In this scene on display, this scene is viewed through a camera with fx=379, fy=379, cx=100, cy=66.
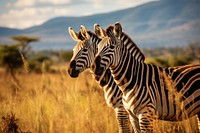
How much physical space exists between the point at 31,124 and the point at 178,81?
3490mm

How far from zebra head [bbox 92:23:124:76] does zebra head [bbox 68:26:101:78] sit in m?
1.05

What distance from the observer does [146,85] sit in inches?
211

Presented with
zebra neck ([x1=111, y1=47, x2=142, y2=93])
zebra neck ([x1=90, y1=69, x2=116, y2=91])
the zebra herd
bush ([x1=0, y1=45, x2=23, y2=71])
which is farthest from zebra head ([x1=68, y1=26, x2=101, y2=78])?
bush ([x1=0, y1=45, x2=23, y2=71])

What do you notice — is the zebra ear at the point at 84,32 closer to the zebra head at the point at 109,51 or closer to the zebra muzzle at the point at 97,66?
the zebra head at the point at 109,51

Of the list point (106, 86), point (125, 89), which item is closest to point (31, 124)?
point (106, 86)

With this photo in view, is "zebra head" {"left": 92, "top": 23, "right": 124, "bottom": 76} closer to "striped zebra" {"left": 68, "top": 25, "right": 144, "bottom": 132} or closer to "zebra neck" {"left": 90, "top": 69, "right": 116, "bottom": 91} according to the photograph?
"striped zebra" {"left": 68, "top": 25, "right": 144, "bottom": 132}

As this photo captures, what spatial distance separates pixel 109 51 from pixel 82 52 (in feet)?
4.20

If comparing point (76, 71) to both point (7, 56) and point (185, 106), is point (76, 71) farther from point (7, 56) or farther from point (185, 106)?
point (7, 56)

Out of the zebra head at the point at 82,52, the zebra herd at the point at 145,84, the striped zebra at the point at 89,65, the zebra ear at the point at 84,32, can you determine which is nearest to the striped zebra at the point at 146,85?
the zebra herd at the point at 145,84

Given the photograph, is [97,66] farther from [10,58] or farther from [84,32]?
[10,58]

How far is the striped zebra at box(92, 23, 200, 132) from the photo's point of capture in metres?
5.23

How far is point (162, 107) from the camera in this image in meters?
5.34

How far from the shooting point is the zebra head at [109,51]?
5246 mm

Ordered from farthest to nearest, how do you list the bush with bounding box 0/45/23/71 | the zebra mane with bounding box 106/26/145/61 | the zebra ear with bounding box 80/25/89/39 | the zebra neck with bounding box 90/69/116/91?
the bush with bounding box 0/45/23/71 → the zebra ear with bounding box 80/25/89/39 → the zebra neck with bounding box 90/69/116/91 → the zebra mane with bounding box 106/26/145/61
